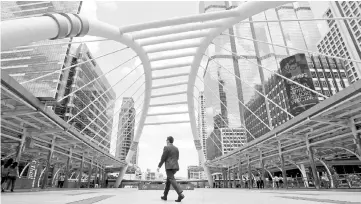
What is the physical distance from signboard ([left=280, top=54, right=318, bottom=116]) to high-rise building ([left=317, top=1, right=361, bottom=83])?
13447 millimetres

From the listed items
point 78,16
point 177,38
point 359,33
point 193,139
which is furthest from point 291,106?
point 78,16

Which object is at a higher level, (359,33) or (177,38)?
(359,33)

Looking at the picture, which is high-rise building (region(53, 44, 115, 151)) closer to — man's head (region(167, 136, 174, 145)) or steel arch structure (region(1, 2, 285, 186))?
steel arch structure (region(1, 2, 285, 186))

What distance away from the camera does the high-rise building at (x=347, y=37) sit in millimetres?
69000

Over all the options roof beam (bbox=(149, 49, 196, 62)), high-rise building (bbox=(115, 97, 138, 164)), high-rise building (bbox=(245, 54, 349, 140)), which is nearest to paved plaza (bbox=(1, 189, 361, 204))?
roof beam (bbox=(149, 49, 196, 62))

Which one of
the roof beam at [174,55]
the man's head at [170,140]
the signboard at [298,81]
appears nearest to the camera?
the man's head at [170,140]

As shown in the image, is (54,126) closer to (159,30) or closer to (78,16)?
(78,16)

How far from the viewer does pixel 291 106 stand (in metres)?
72.9

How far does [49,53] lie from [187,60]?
65.6 meters

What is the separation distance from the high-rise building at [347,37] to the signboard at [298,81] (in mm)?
13447

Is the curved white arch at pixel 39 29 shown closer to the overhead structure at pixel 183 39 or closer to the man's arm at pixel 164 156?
the overhead structure at pixel 183 39

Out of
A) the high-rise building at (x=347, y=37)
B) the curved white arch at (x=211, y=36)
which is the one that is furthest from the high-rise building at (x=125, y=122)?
the high-rise building at (x=347, y=37)

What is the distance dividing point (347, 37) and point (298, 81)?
753 inches

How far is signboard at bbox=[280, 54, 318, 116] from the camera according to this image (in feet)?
231
